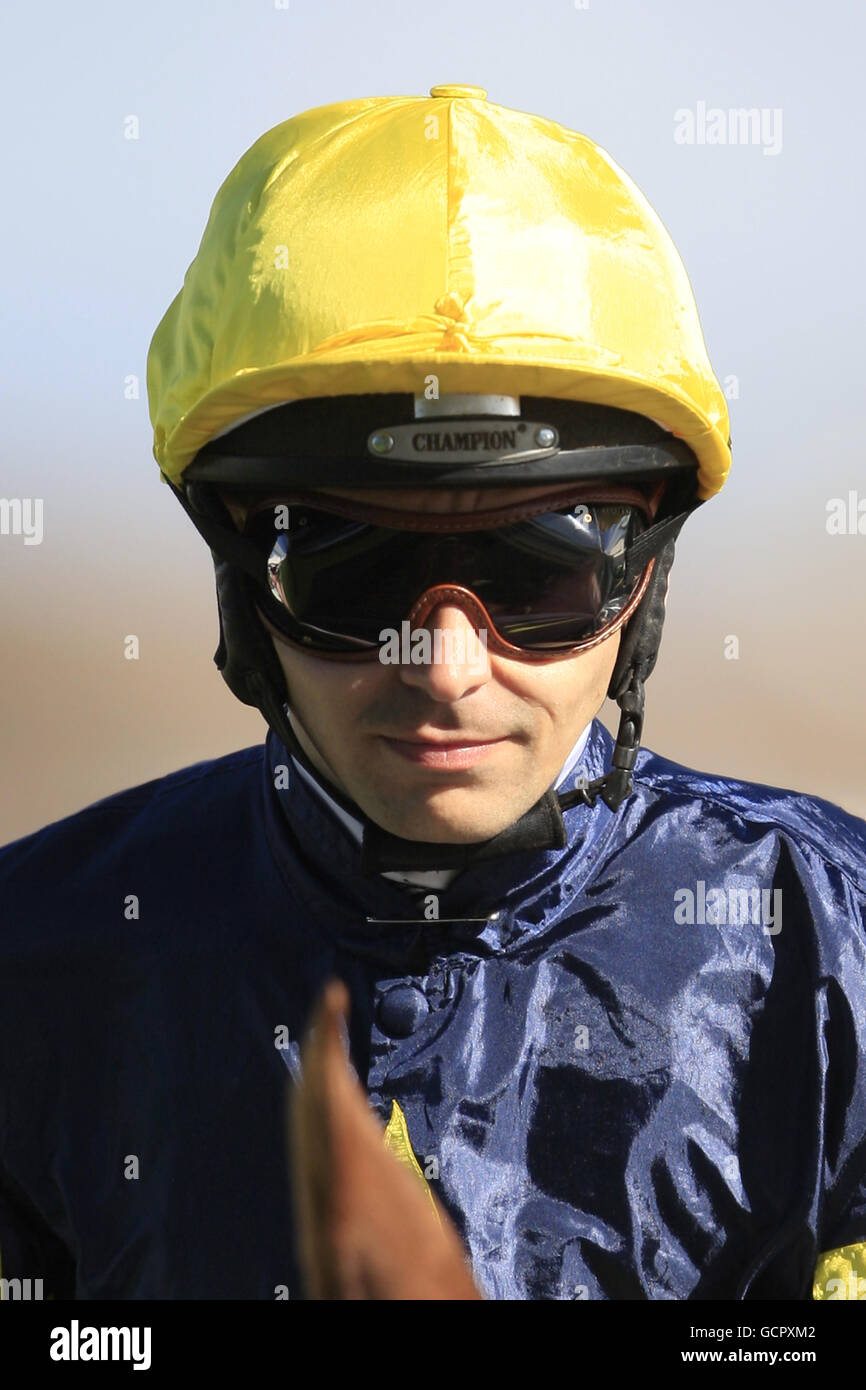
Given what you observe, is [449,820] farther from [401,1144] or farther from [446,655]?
[401,1144]

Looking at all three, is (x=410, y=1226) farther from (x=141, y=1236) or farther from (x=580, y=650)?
(x=580, y=650)

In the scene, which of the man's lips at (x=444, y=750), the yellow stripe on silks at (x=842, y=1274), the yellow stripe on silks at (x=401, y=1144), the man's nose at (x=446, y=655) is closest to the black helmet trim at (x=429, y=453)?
the man's nose at (x=446, y=655)

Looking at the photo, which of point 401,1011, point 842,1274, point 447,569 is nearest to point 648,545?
point 447,569

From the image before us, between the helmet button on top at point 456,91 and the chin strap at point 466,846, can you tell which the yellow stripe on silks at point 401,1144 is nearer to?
the chin strap at point 466,846

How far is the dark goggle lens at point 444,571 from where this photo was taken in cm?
201

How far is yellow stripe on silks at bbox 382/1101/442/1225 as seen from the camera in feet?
6.97

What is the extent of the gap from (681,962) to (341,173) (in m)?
1.12

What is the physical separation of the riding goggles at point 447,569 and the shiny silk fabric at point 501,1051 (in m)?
0.35

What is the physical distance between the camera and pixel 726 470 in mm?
2195

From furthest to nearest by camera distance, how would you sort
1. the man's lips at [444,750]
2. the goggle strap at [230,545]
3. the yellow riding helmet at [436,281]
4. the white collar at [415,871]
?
the white collar at [415,871]
the goggle strap at [230,545]
the man's lips at [444,750]
the yellow riding helmet at [436,281]

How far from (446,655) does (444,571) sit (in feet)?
0.34
